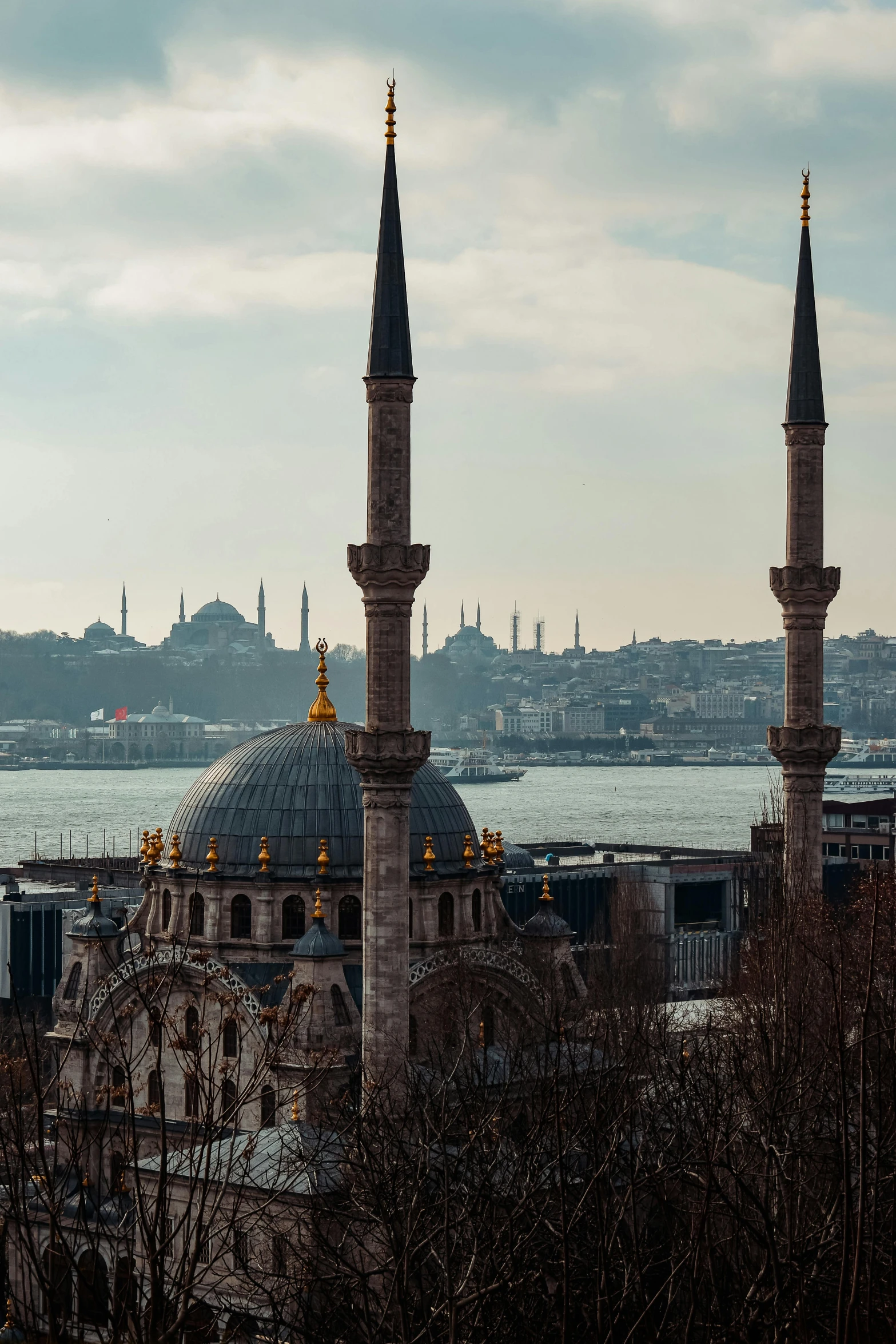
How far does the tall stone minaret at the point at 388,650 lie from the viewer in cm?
2552

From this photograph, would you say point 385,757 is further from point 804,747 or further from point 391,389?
point 804,747

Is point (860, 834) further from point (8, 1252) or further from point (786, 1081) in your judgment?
point (786, 1081)

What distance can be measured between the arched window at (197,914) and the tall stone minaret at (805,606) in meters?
9.38

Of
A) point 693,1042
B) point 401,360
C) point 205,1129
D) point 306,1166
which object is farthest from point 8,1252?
point 401,360

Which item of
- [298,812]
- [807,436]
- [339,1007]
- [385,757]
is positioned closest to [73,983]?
[298,812]

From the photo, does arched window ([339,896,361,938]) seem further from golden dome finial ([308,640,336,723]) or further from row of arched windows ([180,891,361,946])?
golden dome finial ([308,640,336,723])

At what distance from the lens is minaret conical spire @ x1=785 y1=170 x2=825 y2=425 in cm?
3148

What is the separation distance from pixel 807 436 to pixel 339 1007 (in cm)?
1181

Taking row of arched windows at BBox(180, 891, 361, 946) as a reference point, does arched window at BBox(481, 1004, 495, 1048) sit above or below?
below

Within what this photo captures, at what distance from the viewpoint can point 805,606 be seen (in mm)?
31312

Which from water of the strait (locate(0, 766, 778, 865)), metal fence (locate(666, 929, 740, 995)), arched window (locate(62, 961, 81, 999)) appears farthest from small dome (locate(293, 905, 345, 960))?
water of the strait (locate(0, 766, 778, 865))

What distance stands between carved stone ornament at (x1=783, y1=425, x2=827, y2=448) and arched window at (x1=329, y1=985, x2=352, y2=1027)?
451 inches

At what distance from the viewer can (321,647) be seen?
109ft

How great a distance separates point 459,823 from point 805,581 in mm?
6887
